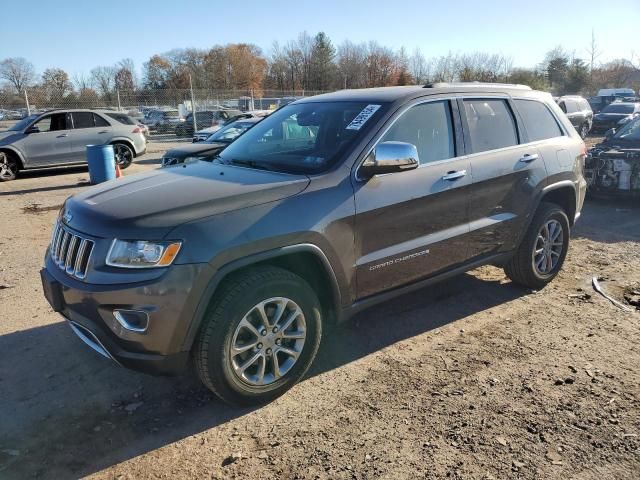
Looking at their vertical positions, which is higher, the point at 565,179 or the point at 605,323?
the point at 565,179

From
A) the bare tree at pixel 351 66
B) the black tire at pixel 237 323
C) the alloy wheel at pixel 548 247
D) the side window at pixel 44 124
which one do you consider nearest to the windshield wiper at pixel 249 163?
the black tire at pixel 237 323

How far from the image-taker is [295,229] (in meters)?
3.11

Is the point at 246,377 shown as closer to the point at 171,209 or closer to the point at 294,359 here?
the point at 294,359

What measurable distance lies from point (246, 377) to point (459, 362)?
5.11 feet

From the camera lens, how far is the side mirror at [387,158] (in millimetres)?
3418

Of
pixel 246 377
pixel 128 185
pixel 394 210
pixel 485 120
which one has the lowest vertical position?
pixel 246 377

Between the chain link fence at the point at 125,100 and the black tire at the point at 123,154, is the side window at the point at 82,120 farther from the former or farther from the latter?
the chain link fence at the point at 125,100

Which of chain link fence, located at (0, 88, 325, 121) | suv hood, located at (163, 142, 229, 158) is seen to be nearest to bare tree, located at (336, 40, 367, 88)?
chain link fence, located at (0, 88, 325, 121)

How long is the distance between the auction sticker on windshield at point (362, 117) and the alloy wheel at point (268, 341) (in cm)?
135

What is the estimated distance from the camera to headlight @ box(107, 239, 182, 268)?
2.77 metres

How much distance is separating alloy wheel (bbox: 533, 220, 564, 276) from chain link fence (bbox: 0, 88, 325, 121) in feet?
65.7

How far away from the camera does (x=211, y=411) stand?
127 inches

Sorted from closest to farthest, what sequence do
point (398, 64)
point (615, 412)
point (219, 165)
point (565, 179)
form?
point (615, 412) → point (219, 165) → point (565, 179) → point (398, 64)

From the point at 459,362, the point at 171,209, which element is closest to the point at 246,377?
the point at 171,209
